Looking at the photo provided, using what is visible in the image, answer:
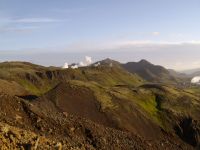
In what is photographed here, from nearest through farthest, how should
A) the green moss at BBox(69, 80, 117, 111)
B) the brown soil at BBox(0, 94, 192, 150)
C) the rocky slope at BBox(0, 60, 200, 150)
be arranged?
the rocky slope at BBox(0, 60, 200, 150), the brown soil at BBox(0, 94, 192, 150), the green moss at BBox(69, 80, 117, 111)

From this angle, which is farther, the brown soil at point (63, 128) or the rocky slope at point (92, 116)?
the brown soil at point (63, 128)

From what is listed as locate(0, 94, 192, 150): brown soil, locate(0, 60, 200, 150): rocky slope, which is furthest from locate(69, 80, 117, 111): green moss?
locate(0, 94, 192, 150): brown soil

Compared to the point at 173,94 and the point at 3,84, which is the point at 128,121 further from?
the point at 173,94

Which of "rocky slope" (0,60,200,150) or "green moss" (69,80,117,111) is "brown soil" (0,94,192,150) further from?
"green moss" (69,80,117,111)

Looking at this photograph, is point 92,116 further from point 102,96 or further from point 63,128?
point 63,128

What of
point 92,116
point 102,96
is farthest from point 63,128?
point 102,96

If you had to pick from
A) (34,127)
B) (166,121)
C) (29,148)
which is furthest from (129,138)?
(29,148)

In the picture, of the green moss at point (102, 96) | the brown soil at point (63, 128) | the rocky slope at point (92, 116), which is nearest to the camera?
the rocky slope at point (92, 116)

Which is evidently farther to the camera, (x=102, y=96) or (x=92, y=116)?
(x=102, y=96)

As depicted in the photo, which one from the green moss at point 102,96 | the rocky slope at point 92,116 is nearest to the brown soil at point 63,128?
the rocky slope at point 92,116

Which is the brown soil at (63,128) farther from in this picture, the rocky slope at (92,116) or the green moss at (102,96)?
the green moss at (102,96)

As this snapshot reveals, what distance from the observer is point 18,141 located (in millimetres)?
36969

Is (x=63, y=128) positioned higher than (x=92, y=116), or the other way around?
(x=63, y=128)

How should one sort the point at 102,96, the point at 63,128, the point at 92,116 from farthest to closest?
the point at 102,96
the point at 92,116
the point at 63,128
